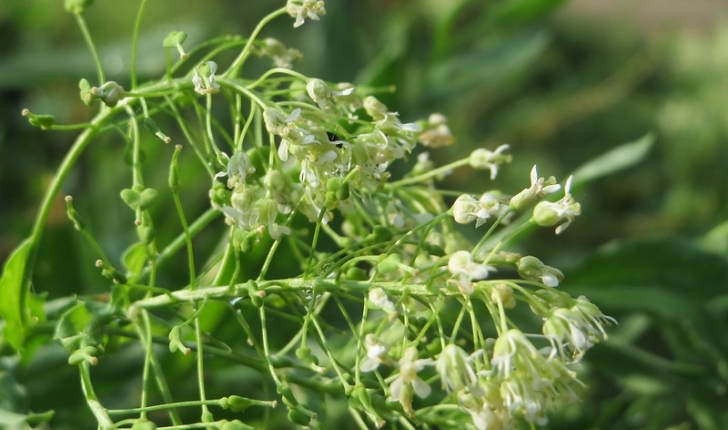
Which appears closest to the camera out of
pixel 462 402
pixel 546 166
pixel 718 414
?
pixel 462 402

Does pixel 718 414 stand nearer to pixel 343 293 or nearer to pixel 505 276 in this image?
pixel 505 276

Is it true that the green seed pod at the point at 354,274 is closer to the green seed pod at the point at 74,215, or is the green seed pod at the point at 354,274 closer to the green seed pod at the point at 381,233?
the green seed pod at the point at 381,233

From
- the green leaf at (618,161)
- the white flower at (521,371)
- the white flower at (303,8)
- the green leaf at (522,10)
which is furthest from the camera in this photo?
the green leaf at (522,10)

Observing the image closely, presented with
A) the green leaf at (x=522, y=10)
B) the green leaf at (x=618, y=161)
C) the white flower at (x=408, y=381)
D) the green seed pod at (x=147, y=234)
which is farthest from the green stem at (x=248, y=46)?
the green leaf at (x=522, y=10)

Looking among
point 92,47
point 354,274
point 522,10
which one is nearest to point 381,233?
point 354,274

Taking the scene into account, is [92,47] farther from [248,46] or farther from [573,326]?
[573,326]

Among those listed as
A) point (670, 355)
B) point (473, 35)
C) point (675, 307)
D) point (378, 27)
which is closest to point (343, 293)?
point (675, 307)
